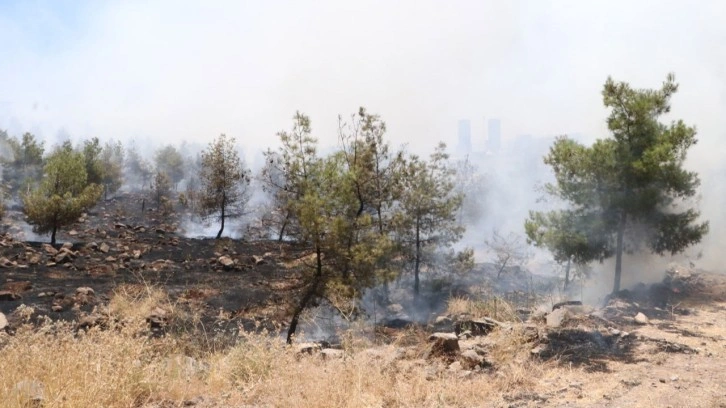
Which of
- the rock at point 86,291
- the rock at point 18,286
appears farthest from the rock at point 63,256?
the rock at point 86,291

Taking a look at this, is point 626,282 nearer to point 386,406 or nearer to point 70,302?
point 386,406

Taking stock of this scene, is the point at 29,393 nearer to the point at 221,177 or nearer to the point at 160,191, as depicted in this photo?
the point at 221,177

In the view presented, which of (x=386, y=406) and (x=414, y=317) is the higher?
(x=386, y=406)

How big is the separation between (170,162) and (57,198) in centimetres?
3627

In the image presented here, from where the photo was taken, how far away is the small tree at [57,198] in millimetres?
21812

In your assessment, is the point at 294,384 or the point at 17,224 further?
the point at 17,224

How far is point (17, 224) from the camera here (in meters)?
27.4

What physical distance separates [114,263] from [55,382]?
17.5 metres

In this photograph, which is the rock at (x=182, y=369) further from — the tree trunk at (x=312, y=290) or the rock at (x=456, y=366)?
the tree trunk at (x=312, y=290)

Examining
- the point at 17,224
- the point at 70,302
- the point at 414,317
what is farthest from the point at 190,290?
the point at 17,224

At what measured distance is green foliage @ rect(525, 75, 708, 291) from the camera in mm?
12734

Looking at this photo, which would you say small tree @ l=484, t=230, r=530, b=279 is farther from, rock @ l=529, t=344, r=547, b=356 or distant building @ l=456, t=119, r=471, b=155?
distant building @ l=456, t=119, r=471, b=155

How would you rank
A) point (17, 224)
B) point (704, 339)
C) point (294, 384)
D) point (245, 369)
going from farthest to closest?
point (17, 224)
point (704, 339)
point (245, 369)
point (294, 384)

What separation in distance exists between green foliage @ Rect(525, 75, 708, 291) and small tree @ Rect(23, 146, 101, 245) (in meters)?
20.8
